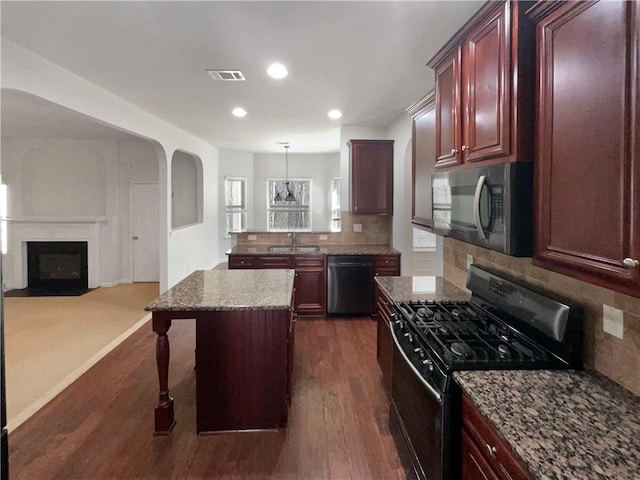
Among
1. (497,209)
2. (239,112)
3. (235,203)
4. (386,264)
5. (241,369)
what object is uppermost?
(239,112)

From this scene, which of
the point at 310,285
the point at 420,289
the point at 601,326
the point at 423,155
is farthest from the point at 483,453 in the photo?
the point at 310,285

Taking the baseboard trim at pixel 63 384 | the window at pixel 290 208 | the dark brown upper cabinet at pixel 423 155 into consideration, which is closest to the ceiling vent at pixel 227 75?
the dark brown upper cabinet at pixel 423 155

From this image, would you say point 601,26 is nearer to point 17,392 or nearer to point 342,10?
point 342,10

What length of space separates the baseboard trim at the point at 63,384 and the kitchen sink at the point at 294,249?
6.60 ft

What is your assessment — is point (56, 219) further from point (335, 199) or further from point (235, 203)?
point (335, 199)

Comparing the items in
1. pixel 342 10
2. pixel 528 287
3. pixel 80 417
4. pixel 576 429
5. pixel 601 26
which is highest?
pixel 342 10

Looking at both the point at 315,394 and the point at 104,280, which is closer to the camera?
the point at 315,394

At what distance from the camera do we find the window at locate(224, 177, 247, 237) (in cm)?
926

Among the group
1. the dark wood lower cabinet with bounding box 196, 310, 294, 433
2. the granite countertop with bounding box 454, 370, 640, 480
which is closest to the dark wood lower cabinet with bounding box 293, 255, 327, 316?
the dark wood lower cabinet with bounding box 196, 310, 294, 433

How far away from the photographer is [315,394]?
10.2ft

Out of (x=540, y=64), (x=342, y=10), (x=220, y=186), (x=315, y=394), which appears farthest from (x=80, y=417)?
(x=220, y=186)

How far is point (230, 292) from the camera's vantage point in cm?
273

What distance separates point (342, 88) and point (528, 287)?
2.65 meters

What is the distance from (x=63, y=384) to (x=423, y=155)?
3.46m
